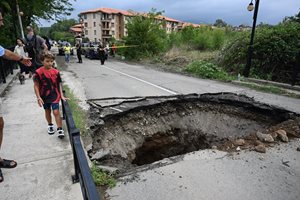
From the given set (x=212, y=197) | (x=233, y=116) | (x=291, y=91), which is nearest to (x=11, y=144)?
(x=212, y=197)

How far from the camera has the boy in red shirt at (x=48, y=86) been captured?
386 centimetres

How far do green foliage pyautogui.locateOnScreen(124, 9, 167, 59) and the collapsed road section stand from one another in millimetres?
14217

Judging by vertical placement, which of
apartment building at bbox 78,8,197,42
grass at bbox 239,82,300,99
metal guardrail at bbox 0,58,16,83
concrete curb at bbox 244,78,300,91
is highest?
apartment building at bbox 78,8,197,42

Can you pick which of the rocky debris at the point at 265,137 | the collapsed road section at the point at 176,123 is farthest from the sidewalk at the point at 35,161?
the rocky debris at the point at 265,137

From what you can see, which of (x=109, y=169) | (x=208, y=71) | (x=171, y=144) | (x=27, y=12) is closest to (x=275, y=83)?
(x=208, y=71)

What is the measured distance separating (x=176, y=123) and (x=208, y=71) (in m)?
6.18

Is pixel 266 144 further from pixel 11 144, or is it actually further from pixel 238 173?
pixel 11 144

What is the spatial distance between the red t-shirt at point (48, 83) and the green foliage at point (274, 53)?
30.4 feet

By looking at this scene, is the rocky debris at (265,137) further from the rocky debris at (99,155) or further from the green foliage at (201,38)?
the green foliage at (201,38)

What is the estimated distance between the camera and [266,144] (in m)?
4.14

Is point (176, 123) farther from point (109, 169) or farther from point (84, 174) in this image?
point (84, 174)

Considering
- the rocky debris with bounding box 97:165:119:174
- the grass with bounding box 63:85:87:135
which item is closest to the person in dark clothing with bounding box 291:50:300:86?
the grass with bounding box 63:85:87:135

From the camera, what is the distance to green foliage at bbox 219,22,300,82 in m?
9.73

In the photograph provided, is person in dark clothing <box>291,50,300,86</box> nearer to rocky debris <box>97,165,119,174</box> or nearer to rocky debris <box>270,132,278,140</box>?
rocky debris <box>270,132,278,140</box>
